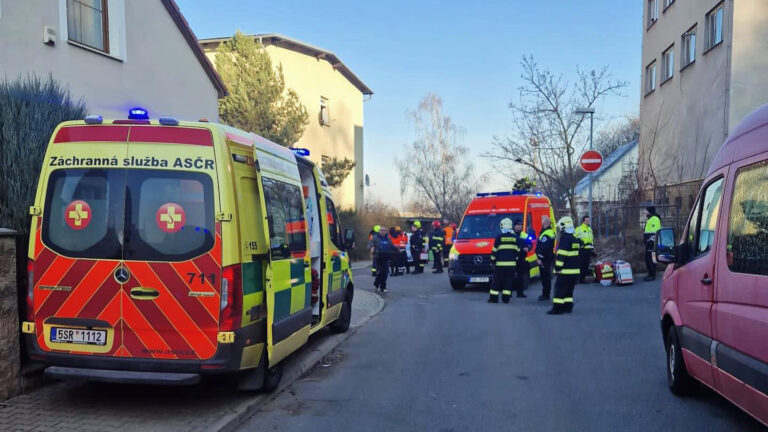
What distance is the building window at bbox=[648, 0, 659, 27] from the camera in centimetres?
2388

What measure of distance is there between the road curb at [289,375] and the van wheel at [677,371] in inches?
145

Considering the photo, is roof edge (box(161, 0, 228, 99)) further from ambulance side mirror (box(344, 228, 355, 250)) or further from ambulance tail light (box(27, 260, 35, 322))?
ambulance tail light (box(27, 260, 35, 322))

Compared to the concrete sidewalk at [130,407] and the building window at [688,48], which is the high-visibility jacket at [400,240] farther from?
the concrete sidewalk at [130,407]

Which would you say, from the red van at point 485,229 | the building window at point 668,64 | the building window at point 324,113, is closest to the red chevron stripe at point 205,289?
the red van at point 485,229

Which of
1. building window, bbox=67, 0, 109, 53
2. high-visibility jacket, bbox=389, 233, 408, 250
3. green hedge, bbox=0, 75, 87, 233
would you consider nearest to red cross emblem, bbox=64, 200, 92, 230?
green hedge, bbox=0, 75, 87, 233

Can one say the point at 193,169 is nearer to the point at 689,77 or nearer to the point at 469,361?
the point at 469,361

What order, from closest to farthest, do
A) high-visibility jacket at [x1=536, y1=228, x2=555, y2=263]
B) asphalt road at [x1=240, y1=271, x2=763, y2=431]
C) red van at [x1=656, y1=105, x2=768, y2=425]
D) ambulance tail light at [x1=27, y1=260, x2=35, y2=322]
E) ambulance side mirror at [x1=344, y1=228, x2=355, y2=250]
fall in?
red van at [x1=656, y1=105, x2=768, y2=425] → ambulance tail light at [x1=27, y1=260, x2=35, y2=322] → asphalt road at [x1=240, y1=271, x2=763, y2=431] → ambulance side mirror at [x1=344, y1=228, x2=355, y2=250] → high-visibility jacket at [x1=536, y1=228, x2=555, y2=263]

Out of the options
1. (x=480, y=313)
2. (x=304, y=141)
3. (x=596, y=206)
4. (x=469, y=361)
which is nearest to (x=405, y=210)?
(x=304, y=141)

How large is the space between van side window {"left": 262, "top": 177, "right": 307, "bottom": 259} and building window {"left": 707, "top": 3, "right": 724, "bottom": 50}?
15462 mm

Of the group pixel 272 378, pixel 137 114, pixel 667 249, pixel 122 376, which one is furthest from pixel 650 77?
pixel 122 376

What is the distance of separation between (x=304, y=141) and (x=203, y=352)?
23527 millimetres

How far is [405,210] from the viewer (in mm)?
45750

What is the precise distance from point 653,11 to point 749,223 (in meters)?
23.3

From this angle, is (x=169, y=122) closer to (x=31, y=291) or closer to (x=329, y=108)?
(x=31, y=291)
